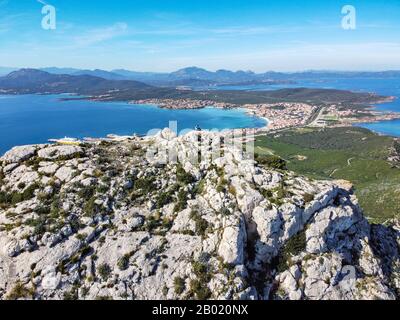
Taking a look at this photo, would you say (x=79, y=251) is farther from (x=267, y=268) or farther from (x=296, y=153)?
(x=296, y=153)

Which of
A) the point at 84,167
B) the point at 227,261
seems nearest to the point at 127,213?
the point at 84,167

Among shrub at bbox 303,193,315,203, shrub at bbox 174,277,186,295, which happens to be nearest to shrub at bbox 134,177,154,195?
shrub at bbox 174,277,186,295

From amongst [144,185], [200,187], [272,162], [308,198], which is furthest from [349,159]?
[144,185]

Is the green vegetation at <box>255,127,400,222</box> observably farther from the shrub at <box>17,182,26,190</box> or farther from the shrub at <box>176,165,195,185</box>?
the shrub at <box>17,182,26,190</box>

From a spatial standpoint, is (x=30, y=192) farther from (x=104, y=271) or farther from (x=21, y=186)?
(x=104, y=271)

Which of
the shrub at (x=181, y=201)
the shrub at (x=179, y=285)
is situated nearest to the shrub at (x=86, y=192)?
the shrub at (x=181, y=201)
